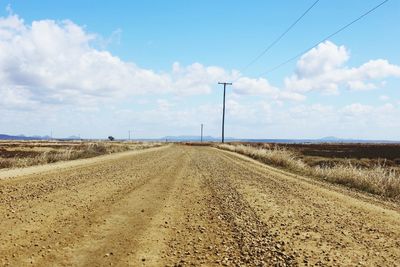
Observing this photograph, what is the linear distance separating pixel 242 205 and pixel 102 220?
13.7 feet

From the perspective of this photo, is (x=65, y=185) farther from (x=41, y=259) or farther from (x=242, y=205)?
(x=41, y=259)

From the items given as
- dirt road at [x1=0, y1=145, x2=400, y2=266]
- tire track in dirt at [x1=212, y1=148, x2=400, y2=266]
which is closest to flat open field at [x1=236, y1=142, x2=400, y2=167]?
tire track in dirt at [x1=212, y1=148, x2=400, y2=266]

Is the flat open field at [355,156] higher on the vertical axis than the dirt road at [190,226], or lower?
higher

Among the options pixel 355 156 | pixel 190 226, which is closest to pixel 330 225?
pixel 190 226

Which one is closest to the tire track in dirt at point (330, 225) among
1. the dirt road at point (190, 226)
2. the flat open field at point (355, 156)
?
the dirt road at point (190, 226)

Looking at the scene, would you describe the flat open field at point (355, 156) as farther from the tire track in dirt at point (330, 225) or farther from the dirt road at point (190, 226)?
the dirt road at point (190, 226)

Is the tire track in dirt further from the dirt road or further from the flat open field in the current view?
the flat open field

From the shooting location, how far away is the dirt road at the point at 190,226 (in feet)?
23.6

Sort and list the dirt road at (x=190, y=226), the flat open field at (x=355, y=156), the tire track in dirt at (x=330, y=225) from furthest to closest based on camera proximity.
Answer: the flat open field at (x=355, y=156) < the tire track in dirt at (x=330, y=225) < the dirt road at (x=190, y=226)

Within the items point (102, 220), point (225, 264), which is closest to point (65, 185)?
point (102, 220)

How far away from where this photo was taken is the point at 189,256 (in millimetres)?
7262

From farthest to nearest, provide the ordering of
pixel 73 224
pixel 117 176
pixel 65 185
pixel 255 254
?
pixel 117 176 → pixel 65 185 → pixel 73 224 → pixel 255 254

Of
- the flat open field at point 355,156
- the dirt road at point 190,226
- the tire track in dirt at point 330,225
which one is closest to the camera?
the dirt road at point 190,226

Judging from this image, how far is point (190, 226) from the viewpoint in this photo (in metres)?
9.51
